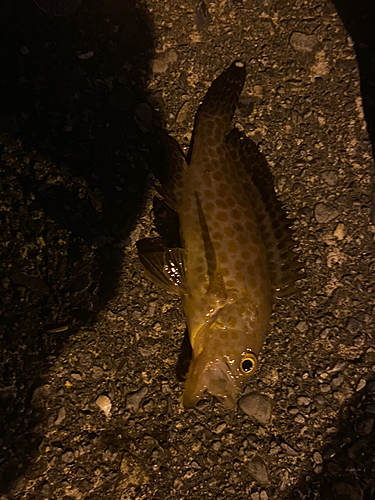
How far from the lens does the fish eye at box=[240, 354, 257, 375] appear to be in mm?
2689

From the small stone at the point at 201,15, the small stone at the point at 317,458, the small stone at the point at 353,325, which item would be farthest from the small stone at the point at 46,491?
the small stone at the point at 201,15

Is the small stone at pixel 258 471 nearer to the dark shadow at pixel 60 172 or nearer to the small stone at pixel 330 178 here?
the dark shadow at pixel 60 172

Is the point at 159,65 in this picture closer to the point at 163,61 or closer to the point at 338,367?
the point at 163,61

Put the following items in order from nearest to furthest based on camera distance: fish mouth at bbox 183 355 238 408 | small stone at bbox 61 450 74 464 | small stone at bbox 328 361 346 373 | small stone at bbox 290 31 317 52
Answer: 1. fish mouth at bbox 183 355 238 408
2. small stone at bbox 61 450 74 464
3. small stone at bbox 328 361 346 373
4. small stone at bbox 290 31 317 52

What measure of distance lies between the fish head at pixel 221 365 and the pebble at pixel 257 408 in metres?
0.38

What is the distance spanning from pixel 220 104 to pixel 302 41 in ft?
3.37

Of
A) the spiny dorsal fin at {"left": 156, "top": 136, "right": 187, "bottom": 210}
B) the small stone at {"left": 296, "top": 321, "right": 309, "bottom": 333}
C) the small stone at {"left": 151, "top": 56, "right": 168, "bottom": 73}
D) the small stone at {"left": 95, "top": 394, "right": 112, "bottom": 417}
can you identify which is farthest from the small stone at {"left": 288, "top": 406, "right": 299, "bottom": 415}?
the small stone at {"left": 151, "top": 56, "right": 168, "bottom": 73}

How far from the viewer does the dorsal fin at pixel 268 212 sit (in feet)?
9.37

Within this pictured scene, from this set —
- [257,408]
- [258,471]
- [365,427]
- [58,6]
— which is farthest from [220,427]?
[58,6]

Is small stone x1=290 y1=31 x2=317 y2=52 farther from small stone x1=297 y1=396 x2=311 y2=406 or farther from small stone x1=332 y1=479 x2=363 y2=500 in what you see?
small stone x1=332 y1=479 x2=363 y2=500

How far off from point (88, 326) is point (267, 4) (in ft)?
10.6

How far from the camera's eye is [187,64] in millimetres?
3236

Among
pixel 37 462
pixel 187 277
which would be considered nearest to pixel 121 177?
pixel 187 277

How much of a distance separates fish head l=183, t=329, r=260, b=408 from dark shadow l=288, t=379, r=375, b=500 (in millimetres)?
1054
